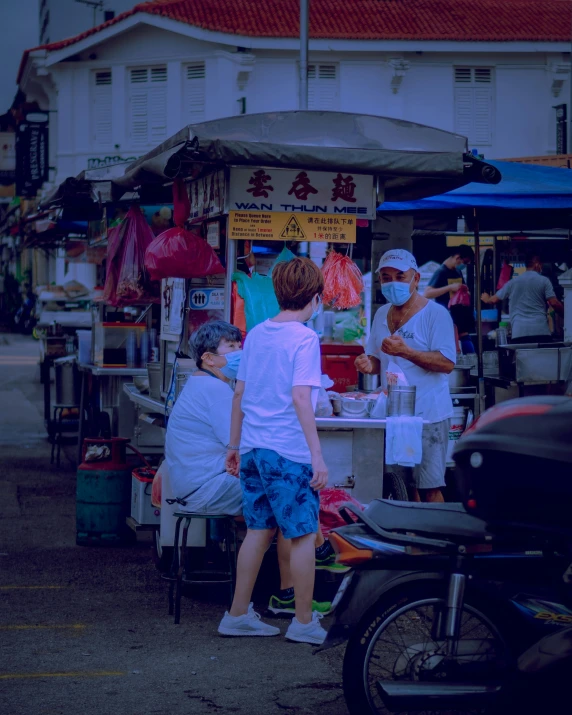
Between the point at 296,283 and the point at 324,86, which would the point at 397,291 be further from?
the point at 324,86

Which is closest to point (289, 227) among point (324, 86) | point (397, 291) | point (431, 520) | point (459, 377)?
point (397, 291)

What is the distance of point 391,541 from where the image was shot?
4094 mm

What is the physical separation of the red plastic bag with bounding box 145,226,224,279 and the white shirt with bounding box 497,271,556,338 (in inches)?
240

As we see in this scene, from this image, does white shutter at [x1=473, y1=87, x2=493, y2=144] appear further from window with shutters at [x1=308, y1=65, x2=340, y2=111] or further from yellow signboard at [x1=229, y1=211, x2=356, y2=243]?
yellow signboard at [x1=229, y1=211, x2=356, y2=243]

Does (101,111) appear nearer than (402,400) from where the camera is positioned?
No

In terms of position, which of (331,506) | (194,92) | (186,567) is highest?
(194,92)

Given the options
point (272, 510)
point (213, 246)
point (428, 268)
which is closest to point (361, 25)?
point (428, 268)

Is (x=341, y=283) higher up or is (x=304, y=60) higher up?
(x=304, y=60)

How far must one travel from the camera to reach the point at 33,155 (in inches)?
1232

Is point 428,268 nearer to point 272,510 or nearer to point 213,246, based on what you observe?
point 213,246

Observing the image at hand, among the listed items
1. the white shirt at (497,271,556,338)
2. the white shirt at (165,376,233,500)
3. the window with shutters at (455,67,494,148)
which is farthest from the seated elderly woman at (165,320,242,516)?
the window with shutters at (455,67,494,148)

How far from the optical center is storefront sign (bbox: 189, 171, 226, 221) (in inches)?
271

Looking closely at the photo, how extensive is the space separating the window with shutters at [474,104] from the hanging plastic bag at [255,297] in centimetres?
2551

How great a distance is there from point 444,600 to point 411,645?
0.21m
